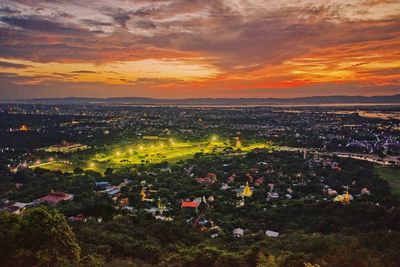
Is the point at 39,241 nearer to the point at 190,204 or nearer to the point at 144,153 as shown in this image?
the point at 190,204

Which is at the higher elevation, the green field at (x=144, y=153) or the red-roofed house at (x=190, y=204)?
the red-roofed house at (x=190, y=204)

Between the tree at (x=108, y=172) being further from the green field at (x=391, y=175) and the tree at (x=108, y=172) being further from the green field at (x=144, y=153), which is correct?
the green field at (x=391, y=175)

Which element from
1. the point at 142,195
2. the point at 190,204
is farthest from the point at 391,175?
the point at 142,195

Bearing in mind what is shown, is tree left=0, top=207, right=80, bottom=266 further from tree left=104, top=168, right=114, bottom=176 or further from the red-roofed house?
tree left=104, top=168, right=114, bottom=176

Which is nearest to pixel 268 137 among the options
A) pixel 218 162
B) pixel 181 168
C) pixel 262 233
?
pixel 218 162

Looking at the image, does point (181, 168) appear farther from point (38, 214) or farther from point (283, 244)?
point (38, 214)

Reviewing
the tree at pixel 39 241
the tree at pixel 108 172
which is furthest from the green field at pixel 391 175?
the tree at pixel 39 241

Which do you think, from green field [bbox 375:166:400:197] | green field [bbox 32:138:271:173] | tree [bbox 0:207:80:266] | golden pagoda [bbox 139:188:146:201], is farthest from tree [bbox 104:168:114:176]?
tree [bbox 0:207:80:266]
